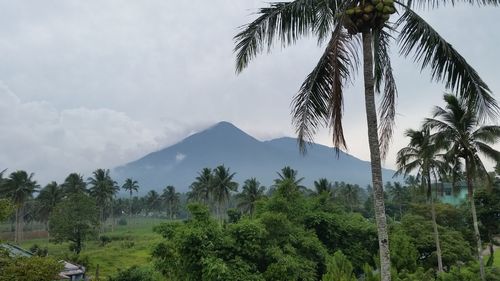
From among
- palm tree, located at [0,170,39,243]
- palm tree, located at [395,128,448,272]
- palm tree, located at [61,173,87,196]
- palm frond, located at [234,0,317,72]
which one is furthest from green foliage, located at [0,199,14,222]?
palm tree, located at [61,173,87,196]

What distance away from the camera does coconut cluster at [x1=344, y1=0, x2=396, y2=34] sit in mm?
7109

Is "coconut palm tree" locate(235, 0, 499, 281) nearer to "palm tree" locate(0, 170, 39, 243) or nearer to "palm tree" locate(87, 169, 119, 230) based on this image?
"palm tree" locate(0, 170, 39, 243)

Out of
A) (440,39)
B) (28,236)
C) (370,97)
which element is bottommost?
(28,236)

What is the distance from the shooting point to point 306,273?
70.4 ft

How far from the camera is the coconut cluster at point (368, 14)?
7109 millimetres

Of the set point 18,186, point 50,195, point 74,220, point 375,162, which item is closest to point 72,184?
point 50,195

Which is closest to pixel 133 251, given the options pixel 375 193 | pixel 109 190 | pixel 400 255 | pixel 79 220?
pixel 79 220

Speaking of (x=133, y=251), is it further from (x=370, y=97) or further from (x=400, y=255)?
(x=370, y=97)

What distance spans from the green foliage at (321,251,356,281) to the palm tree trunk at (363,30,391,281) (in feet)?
19.9

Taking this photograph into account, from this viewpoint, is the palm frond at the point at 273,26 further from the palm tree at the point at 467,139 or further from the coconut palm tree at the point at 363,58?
the palm tree at the point at 467,139

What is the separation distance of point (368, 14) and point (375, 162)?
2.68 meters

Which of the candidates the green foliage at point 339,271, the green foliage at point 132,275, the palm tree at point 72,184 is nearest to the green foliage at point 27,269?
the green foliage at point 339,271

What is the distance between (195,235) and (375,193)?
12955 mm

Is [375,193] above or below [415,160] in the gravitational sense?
below
